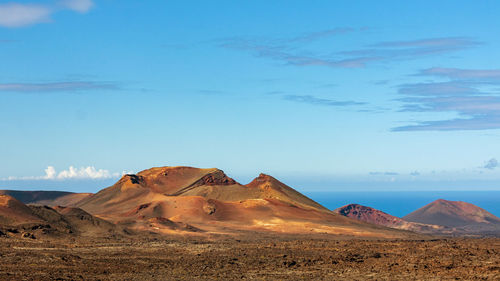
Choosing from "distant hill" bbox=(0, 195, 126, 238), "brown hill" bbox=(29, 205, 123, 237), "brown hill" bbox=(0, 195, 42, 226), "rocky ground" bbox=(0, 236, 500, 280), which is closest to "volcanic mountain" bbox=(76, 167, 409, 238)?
"brown hill" bbox=(29, 205, 123, 237)

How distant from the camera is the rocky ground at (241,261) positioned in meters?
50.9

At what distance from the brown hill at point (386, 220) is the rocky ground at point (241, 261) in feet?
303

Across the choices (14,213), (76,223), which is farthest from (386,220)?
(14,213)

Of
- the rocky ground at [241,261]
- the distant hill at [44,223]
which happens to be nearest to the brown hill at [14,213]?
the distant hill at [44,223]

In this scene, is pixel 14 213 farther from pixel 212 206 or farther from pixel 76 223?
pixel 212 206

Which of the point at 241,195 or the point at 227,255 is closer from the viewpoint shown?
the point at 227,255

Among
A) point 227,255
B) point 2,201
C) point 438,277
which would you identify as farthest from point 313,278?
point 2,201

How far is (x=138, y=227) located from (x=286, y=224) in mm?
27584

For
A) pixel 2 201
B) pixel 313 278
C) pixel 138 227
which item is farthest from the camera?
pixel 138 227

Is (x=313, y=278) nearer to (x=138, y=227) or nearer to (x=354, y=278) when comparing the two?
(x=354, y=278)

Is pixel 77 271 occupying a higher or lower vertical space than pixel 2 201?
lower

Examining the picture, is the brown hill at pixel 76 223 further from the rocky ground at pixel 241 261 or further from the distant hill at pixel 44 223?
the rocky ground at pixel 241 261

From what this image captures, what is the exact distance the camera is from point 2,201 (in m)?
93.0

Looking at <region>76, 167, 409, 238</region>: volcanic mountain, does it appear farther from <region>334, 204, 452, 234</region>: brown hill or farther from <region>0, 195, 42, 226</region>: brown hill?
<region>334, 204, 452, 234</region>: brown hill
